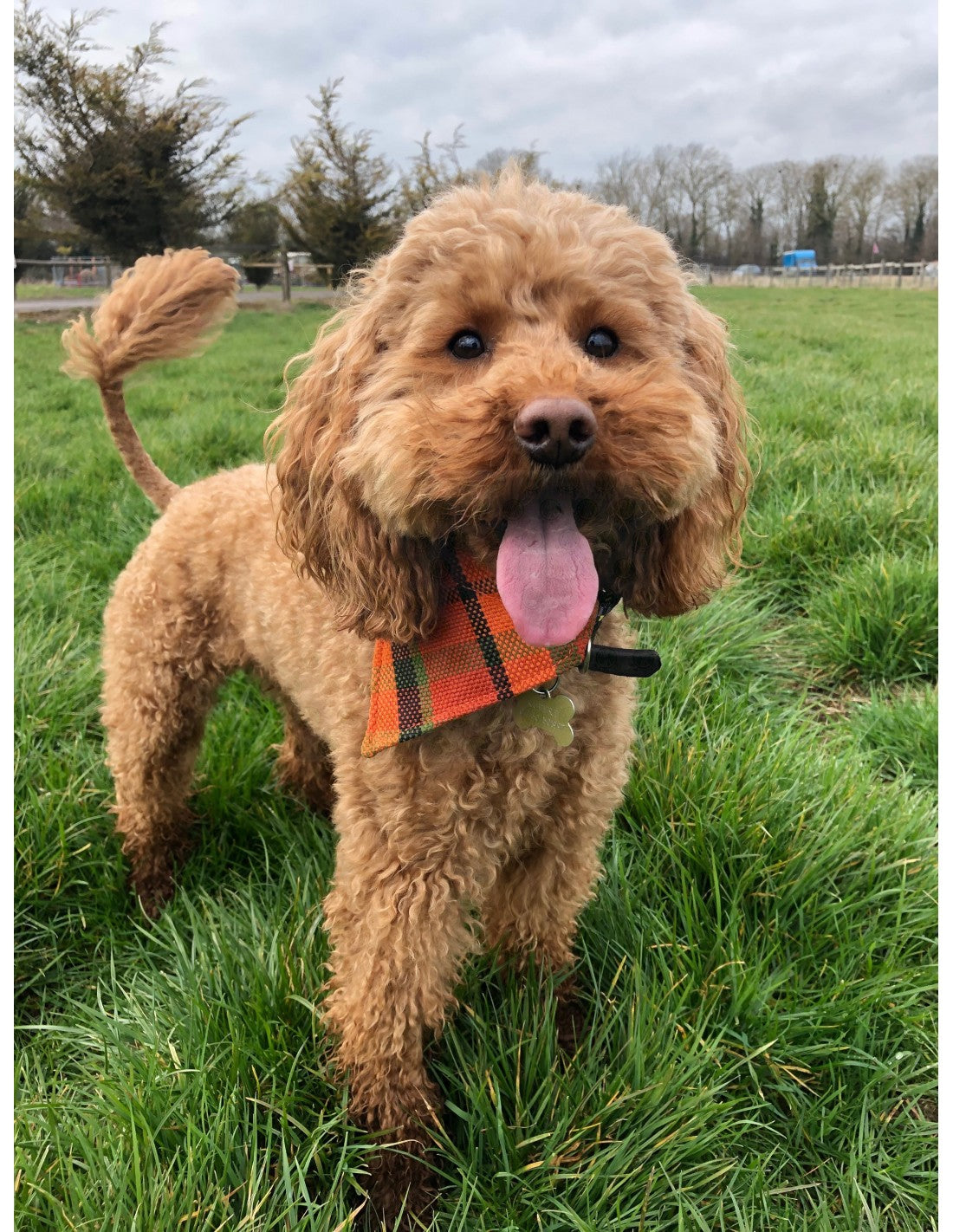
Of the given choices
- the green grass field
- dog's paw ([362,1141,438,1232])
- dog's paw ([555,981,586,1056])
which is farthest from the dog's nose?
dog's paw ([362,1141,438,1232])

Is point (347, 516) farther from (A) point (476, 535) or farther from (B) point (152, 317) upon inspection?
(B) point (152, 317)

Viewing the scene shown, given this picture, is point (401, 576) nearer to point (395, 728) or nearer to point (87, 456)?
point (395, 728)

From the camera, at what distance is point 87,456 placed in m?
5.47

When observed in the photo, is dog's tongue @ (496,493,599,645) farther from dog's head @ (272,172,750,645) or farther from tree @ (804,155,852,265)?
tree @ (804,155,852,265)

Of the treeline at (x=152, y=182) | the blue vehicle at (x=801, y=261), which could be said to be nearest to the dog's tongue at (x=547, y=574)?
the treeline at (x=152, y=182)

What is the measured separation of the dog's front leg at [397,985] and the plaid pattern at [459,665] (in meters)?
0.26

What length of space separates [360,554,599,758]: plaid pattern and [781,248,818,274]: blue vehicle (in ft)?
156

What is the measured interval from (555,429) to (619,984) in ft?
4.85

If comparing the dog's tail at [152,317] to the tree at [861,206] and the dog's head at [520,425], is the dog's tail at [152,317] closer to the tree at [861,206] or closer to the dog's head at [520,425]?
the dog's head at [520,425]

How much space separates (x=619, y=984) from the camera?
6.77ft

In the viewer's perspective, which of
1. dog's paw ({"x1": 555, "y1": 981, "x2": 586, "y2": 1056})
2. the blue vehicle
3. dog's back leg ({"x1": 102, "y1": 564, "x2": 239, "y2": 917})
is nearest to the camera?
dog's paw ({"x1": 555, "y1": 981, "x2": 586, "y2": 1056})

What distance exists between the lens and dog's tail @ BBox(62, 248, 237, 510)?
258cm

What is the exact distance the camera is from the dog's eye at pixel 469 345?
1562 millimetres

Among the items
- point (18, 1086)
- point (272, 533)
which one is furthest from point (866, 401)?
point (18, 1086)
